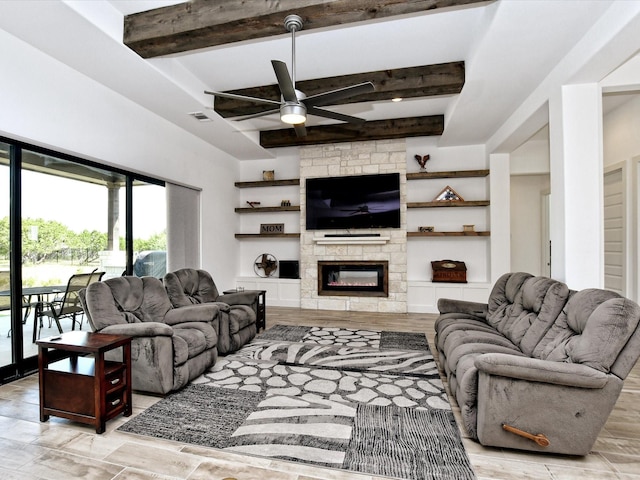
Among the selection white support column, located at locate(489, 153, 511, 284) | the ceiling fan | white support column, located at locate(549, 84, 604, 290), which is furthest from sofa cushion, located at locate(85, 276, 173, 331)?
white support column, located at locate(489, 153, 511, 284)

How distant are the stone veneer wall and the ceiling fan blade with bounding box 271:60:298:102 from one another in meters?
3.45

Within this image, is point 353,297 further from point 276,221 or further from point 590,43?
point 590,43

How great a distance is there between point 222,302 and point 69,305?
1547 millimetres

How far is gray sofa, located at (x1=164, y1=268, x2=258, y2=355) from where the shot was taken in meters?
3.71

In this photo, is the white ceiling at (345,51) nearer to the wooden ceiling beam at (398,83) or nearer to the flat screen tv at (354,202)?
the wooden ceiling beam at (398,83)

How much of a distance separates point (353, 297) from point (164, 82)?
14.3 ft

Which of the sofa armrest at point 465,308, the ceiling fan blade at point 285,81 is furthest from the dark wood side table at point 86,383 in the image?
→ the sofa armrest at point 465,308

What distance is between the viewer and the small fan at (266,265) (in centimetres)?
699

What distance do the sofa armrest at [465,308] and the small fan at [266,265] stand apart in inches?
152

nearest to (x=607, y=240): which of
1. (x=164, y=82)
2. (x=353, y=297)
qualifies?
(x=353, y=297)

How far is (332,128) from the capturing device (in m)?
5.73

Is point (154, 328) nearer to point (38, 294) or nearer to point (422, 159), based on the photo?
point (38, 294)

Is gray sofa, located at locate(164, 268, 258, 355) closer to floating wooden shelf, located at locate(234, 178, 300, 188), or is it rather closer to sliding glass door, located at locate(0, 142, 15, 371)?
sliding glass door, located at locate(0, 142, 15, 371)

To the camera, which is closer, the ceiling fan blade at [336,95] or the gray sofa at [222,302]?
the ceiling fan blade at [336,95]
